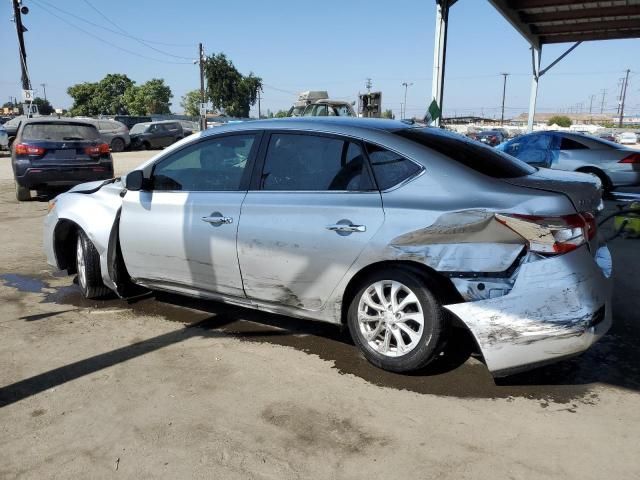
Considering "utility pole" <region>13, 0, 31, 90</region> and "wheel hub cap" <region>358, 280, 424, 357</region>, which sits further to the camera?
"utility pole" <region>13, 0, 31, 90</region>

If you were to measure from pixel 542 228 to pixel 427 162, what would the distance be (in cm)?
78

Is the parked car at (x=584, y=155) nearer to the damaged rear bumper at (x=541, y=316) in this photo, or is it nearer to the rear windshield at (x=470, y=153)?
the rear windshield at (x=470, y=153)

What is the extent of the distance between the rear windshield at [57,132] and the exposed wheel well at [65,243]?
599cm

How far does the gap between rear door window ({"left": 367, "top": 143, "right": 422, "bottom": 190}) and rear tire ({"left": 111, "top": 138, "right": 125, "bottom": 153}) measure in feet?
89.0

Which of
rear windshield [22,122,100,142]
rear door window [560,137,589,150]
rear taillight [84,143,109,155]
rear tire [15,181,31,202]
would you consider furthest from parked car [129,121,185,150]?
rear door window [560,137,589,150]

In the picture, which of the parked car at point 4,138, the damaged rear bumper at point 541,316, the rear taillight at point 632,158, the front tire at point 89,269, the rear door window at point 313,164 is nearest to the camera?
the damaged rear bumper at point 541,316

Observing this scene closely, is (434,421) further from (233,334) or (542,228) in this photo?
(233,334)

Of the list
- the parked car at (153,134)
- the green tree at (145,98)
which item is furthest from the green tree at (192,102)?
the parked car at (153,134)

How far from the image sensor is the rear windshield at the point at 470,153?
11.2 ft

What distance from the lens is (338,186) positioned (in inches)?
139

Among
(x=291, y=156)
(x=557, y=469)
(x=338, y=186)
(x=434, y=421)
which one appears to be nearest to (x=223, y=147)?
(x=291, y=156)

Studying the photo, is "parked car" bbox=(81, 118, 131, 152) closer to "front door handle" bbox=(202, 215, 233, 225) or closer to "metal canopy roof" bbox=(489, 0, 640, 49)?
"metal canopy roof" bbox=(489, 0, 640, 49)

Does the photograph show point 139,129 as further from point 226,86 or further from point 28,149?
point 226,86

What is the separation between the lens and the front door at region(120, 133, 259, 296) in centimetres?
391
